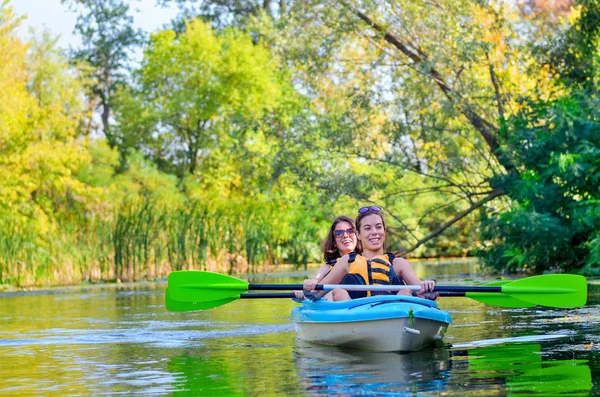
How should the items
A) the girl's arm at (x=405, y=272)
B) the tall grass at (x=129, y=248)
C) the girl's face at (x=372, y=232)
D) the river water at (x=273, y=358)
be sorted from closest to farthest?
the river water at (x=273, y=358), the girl's face at (x=372, y=232), the girl's arm at (x=405, y=272), the tall grass at (x=129, y=248)

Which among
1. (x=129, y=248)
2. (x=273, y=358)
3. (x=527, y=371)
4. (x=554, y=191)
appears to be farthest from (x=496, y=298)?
(x=129, y=248)

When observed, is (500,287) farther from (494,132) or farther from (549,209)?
(494,132)

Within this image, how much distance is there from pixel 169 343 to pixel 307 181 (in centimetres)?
1251

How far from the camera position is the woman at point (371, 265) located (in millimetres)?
8852

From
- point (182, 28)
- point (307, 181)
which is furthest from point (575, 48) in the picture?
point (182, 28)

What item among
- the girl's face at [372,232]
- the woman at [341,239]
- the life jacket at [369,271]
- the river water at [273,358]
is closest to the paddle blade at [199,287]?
the river water at [273,358]

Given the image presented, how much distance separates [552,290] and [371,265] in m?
1.53

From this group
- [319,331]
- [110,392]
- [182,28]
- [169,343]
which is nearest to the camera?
[110,392]

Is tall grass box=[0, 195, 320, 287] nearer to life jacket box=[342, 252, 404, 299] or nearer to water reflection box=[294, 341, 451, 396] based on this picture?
life jacket box=[342, 252, 404, 299]

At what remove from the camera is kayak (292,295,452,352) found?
7.98 meters

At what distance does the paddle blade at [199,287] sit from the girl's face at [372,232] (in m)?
1.40

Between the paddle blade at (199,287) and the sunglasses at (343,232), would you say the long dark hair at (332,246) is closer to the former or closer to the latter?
the sunglasses at (343,232)

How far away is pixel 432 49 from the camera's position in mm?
20172

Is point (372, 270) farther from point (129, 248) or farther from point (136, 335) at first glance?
point (129, 248)
